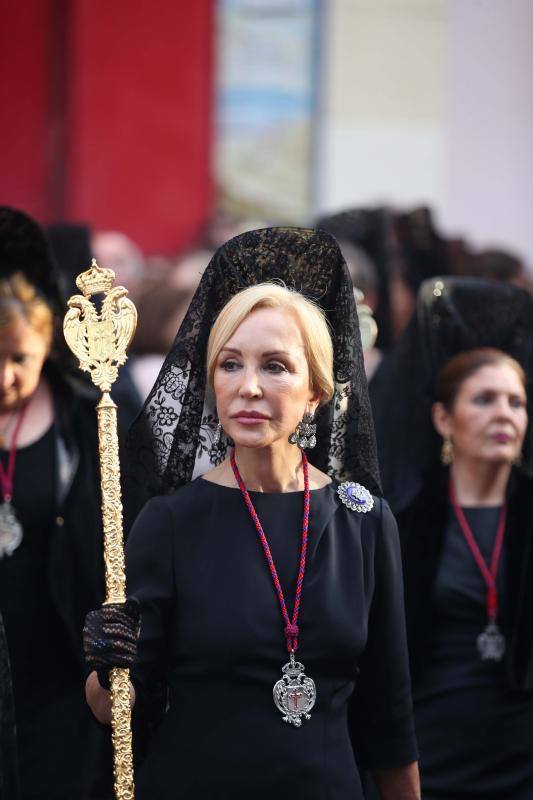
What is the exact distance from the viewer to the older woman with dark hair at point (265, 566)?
3545 mm

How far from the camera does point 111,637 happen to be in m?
3.45

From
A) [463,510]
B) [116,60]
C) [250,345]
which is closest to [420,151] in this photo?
[116,60]

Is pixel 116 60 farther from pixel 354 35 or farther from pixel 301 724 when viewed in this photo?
pixel 301 724

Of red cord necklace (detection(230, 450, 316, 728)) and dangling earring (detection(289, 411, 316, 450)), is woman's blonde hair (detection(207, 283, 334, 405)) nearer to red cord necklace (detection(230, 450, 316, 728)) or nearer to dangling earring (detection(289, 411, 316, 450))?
dangling earring (detection(289, 411, 316, 450))

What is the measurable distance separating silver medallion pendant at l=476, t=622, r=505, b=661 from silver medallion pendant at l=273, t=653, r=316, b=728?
5.13 ft

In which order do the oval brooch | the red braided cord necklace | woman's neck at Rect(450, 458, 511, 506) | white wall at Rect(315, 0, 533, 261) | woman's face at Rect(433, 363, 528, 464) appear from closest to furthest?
1. the red braided cord necklace
2. the oval brooch
3. woman's face at Rect(433, 363, 528, 464)
4. woman's neck at Rect(450, 458, 511, 506)
5. white wall at Rect(315, 0, 533, 261)

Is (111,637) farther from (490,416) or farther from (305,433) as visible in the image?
(490,416)

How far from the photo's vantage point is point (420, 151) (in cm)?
1093

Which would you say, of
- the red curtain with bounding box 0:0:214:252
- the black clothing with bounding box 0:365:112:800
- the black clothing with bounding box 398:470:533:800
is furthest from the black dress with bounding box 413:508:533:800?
the red curtain with bounding box 0:0:214:252

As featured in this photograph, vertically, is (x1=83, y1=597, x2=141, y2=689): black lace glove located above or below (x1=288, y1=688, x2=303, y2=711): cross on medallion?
above

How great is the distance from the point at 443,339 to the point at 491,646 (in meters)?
1.12

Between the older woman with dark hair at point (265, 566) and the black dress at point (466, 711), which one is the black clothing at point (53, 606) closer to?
the black dress at point (466, 711)

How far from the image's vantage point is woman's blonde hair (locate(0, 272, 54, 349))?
5070 millimetres

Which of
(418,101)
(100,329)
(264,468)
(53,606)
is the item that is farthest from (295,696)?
(418,101)
